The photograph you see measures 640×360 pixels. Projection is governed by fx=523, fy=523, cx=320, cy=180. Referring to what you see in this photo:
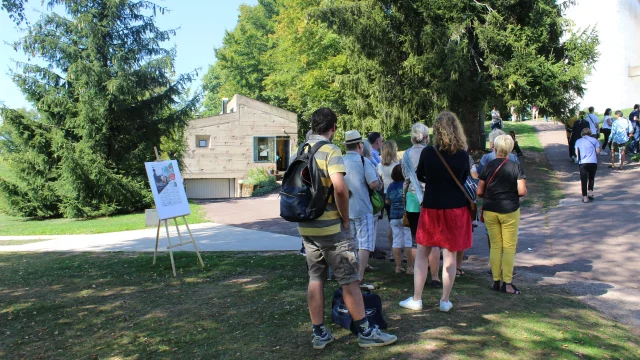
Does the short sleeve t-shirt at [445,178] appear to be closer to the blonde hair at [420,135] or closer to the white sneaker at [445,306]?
the blonde hair at [420,135]

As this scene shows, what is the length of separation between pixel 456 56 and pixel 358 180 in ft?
34.5

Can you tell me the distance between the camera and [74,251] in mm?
10305

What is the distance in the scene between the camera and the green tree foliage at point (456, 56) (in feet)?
50.0

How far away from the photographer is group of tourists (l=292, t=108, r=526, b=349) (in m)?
4.19

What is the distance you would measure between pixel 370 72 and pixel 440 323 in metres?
14.2

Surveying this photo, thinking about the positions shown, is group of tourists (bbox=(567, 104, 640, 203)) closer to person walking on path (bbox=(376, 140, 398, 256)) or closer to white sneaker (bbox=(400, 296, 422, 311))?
person walking on path (bbox=(376, 140, 398, 256))

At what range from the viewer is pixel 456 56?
15164mm

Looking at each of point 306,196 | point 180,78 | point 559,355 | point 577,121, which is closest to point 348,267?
point 306,196

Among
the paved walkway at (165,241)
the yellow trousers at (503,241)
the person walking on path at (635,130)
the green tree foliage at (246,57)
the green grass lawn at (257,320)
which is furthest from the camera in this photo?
the green tree foliage at (246,57)

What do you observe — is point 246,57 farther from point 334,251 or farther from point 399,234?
point 334,251

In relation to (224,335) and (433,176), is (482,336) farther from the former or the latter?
(224,335)

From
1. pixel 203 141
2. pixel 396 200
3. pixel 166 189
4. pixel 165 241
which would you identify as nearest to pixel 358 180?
pixel 396 200

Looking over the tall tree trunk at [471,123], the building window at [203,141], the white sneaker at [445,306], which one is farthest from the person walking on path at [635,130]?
the building window at [203,141]

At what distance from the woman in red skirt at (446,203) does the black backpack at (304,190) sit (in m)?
1.39
